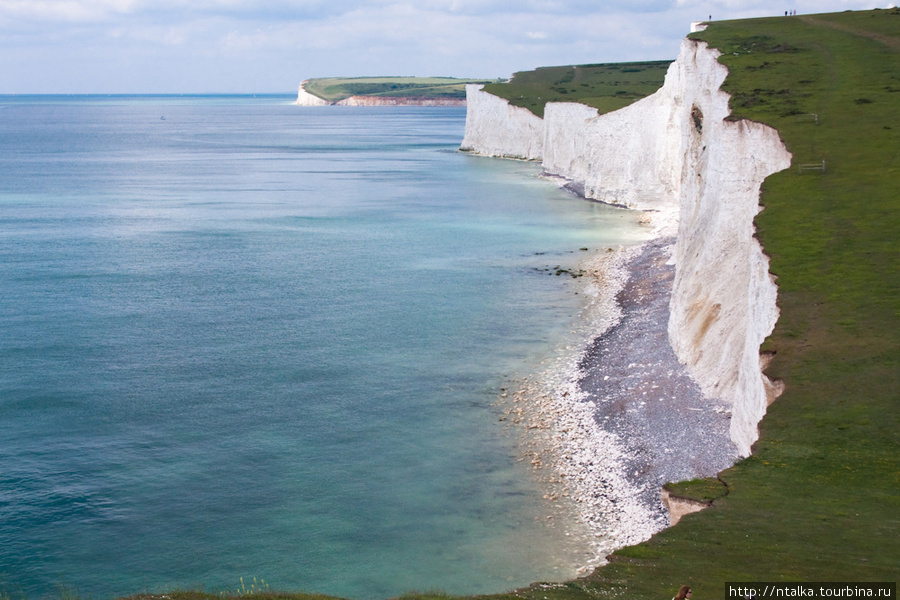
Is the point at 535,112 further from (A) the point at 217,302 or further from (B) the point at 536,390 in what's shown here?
(B) the point at 536,390

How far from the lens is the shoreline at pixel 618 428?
22156mm

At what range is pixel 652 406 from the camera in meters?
27.8

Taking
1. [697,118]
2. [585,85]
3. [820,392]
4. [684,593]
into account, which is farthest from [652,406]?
[585,85]

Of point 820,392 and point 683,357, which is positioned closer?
point 820,392

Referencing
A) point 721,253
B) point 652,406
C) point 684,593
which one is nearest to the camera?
point 684,593

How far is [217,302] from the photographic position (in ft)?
142

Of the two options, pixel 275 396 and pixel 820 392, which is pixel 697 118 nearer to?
pixel 275 396

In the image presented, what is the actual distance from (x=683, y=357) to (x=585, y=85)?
102m

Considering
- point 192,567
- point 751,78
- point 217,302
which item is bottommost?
point 192,567

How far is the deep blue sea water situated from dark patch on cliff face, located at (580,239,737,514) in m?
3.03

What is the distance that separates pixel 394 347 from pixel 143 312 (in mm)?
13623

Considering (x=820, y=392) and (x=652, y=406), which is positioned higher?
(x=820, y=392)

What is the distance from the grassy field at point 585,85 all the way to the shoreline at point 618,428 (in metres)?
55.5

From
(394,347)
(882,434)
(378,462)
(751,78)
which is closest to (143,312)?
(394,347)
